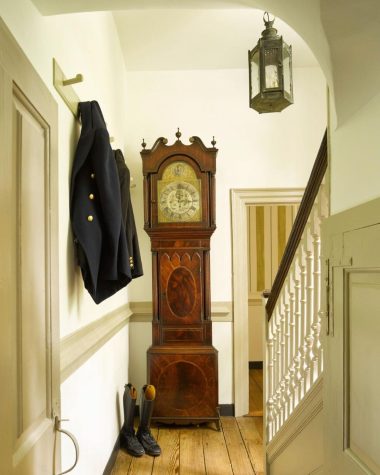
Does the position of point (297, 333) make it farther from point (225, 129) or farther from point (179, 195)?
point (225, 129)

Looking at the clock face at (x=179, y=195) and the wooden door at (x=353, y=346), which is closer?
the wooden door at (x=353, y=346)

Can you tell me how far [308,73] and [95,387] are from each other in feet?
10.1

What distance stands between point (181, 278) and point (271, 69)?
164 centimetres

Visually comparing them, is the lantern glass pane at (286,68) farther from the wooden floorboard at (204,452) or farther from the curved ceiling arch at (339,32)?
the wooden floorboard at (204,452)

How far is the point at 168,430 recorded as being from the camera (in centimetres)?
295

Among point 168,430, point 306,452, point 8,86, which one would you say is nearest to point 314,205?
point 306,452

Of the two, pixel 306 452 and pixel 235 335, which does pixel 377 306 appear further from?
pixel 235 335

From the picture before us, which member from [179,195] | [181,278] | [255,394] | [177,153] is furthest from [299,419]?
[255,394]

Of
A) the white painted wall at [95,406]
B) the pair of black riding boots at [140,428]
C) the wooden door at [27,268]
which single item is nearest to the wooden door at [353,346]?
the wooden door at [27,268]

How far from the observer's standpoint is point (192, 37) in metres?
2.94

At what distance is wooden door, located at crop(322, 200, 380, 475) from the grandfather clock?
185cm

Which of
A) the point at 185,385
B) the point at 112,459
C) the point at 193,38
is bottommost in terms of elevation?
the point at 112,459

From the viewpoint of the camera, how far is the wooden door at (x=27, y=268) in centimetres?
76

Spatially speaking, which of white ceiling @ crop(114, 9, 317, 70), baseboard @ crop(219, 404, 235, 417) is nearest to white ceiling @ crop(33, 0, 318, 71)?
white ceiling @ crop(114, 9, 317, 70)
